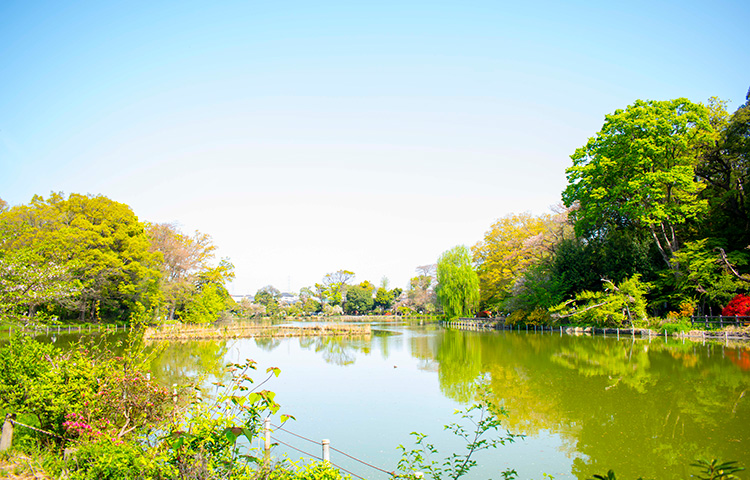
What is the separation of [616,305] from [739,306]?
4.81m

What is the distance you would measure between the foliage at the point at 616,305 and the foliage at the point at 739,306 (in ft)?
11.3

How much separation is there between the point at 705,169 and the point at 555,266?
30.1 feet

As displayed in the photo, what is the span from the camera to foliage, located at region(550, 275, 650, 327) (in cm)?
2242

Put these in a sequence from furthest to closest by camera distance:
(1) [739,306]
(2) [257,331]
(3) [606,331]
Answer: (2) [257,331] → (3) [606,331] → (1) [739,306]

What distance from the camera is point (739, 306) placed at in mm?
19172

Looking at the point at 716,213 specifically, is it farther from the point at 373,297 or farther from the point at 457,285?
the point at 373,297

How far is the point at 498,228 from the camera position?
38.5 meters

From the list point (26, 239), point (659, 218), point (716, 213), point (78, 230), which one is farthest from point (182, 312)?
point (716, 213)

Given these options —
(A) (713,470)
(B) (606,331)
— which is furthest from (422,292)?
(A) (713,470)

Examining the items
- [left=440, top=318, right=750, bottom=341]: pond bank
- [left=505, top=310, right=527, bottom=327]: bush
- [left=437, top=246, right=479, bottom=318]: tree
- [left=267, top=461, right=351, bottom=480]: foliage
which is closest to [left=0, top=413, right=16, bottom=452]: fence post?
[left=267, top=461, right=351, bottom=480]: foliage

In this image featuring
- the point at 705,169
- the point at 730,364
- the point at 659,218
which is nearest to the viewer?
the point at 730,364

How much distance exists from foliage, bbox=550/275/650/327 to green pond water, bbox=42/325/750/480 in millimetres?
3595

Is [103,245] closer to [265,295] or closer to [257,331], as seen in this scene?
[257,331]

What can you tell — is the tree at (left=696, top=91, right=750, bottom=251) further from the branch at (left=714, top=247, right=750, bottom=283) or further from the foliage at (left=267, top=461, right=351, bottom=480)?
the foliage at (left=267, top=461, right=351, bottom=480)
